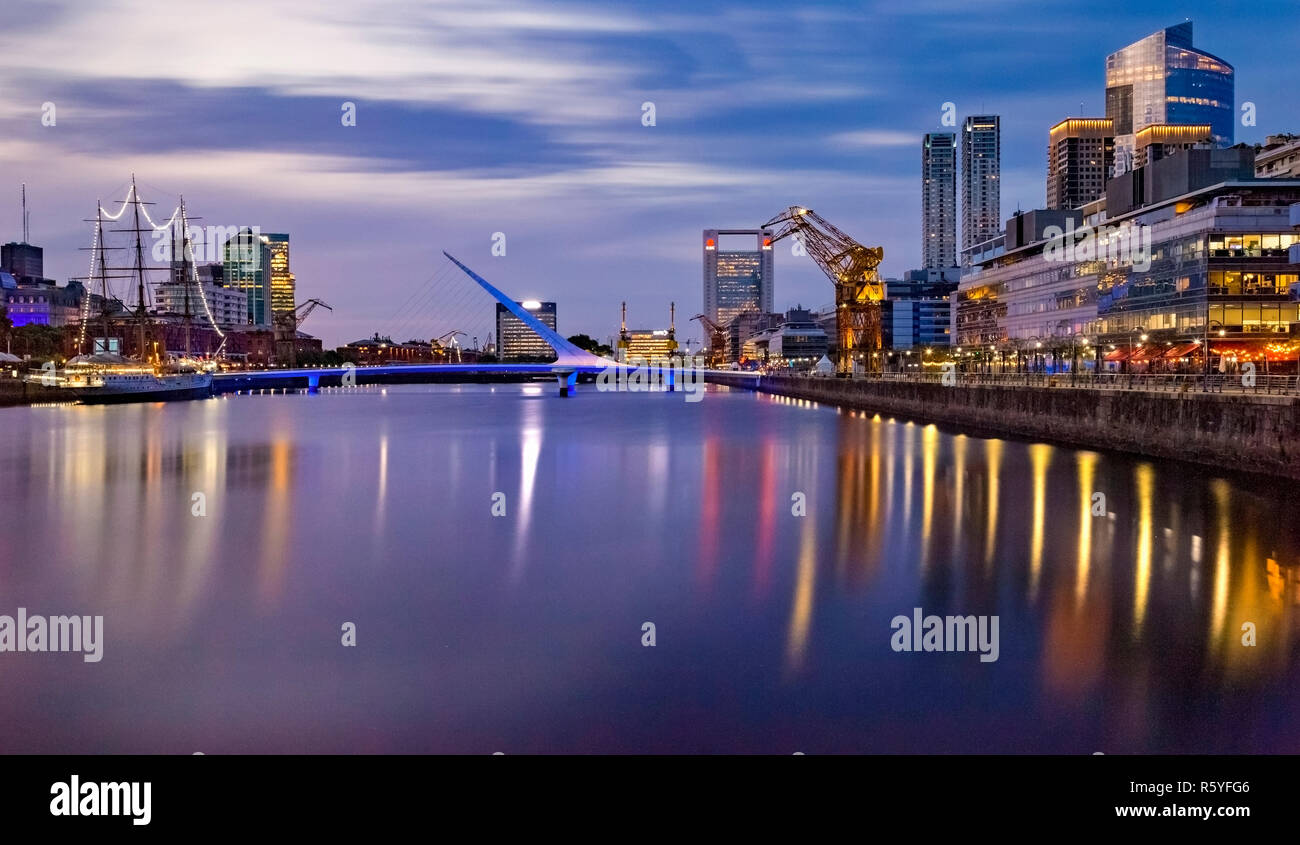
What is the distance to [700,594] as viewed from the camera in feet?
51.9

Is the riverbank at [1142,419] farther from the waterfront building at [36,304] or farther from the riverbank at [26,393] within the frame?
the waterfront building at [36,304]

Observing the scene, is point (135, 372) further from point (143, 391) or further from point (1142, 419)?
point (1142, 419)

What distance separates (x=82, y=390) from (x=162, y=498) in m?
73.0

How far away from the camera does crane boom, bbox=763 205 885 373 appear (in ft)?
286

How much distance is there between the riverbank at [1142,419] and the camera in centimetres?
2445

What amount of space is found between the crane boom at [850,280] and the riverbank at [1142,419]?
2725 cm

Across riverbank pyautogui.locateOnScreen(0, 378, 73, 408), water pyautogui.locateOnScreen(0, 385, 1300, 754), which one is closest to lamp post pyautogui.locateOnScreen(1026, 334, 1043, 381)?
water pyautogui.locateOnScreen(0, 385, 1300, 754)

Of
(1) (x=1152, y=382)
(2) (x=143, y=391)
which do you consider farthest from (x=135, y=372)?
(1) (x=1152, y=382)

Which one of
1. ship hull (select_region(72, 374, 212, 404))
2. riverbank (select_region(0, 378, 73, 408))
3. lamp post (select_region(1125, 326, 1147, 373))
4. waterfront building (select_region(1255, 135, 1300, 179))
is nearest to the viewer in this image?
lamp post (select_region(1125, 326, 1147, 373))

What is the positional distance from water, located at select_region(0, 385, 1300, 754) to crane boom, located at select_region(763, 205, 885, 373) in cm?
5646

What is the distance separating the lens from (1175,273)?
7156 cm

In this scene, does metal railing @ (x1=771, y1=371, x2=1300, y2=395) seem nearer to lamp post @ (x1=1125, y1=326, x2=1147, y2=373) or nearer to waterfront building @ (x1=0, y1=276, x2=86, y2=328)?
lamp post @ (x1=1125, y1=326, x2=1147, y2=373)
